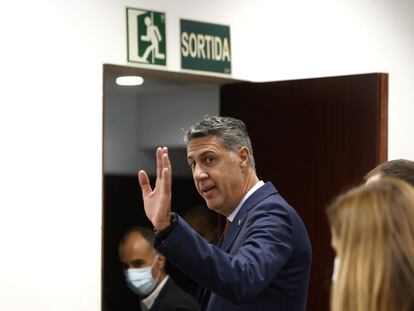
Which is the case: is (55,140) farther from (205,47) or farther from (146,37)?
(205,47)

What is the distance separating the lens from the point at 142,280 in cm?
436

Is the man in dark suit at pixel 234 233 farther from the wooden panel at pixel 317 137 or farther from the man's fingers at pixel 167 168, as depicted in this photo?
the wooden panel at pixel 317 137

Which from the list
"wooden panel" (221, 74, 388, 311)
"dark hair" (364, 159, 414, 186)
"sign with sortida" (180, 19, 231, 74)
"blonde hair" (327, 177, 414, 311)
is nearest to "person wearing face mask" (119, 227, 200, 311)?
"wooden panel" (221, 74, 388, 311)

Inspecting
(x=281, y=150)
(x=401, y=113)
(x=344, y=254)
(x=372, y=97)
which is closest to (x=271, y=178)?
(x=281, y=150)

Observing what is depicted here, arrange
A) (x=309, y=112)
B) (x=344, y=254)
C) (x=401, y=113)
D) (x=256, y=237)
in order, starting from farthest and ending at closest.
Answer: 1. (x=401, y=113)
2. (x=309, y=112)
3. (x=256, y=237)
4. (x=344, y=254)

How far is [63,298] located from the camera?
3414 millimetres

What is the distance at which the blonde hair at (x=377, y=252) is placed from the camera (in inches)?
51.3

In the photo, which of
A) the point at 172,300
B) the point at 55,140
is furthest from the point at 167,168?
the point at 172,300

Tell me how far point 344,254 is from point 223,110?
2920 mm

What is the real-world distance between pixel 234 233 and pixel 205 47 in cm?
162

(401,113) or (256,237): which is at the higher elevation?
(401,113)

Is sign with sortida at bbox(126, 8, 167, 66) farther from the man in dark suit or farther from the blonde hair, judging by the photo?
the blonde hair

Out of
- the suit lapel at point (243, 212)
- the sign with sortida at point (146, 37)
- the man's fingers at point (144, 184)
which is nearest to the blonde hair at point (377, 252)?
the man's fingers at point (144, 184)

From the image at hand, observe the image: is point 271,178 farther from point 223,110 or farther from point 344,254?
point 344,254
